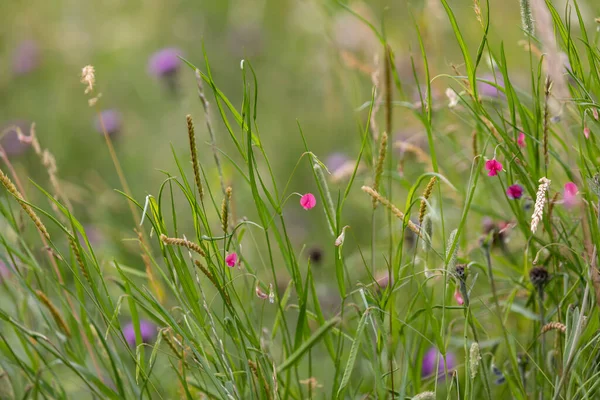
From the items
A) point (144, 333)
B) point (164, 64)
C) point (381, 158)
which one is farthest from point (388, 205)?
point (164, 64)

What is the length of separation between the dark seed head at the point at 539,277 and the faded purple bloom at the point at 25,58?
2734 mm

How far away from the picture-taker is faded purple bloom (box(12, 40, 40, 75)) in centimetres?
306

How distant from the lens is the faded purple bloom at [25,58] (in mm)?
3057

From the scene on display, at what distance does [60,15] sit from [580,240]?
10.0 feet

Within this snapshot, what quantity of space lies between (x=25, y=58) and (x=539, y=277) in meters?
2.82

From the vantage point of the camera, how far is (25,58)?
310cm

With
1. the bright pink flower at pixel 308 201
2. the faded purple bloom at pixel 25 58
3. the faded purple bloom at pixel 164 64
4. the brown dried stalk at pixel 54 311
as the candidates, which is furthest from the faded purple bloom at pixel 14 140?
the bright pink flower at pixel 308 201

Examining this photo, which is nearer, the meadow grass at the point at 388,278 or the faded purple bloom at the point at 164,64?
the meadow grass at the point at 388,278

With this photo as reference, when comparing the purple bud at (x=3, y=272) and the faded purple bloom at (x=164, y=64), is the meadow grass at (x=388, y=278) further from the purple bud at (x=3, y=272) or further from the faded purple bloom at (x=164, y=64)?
the faded purple bloom at (x=164, y=64)

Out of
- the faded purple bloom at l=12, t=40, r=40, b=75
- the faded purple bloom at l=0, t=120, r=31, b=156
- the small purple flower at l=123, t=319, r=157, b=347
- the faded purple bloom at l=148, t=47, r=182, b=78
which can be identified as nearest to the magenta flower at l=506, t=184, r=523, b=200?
the small purple flower at l=123, t=319, r=157, b=347

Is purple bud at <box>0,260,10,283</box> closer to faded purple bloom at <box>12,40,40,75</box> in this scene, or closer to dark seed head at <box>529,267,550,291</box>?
dark seed head at <box>529,267,550,291</box>

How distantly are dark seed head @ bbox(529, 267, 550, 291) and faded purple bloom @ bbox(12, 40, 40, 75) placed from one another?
8.97 feet

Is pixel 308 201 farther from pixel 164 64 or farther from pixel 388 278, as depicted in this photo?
pixel 164 64

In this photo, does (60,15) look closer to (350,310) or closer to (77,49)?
(77,49)
